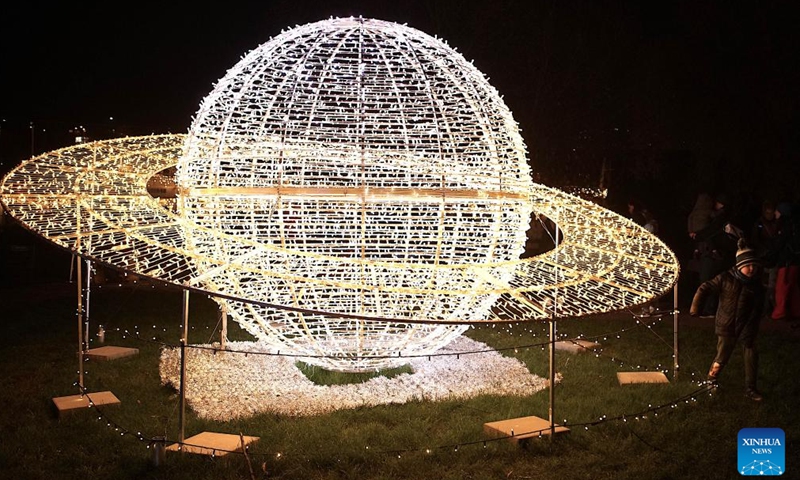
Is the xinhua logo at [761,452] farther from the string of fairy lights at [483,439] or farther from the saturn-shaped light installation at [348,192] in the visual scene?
the saturn-shaped light installation at [348,192]

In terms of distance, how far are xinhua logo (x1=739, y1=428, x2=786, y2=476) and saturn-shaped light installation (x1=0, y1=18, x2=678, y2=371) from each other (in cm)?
130

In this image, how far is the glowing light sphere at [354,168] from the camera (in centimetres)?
603

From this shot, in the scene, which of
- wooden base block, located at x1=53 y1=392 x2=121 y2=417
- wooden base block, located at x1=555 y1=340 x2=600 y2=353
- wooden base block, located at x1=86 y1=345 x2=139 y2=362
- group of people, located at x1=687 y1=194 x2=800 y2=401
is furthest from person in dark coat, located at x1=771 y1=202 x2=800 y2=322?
wooden base block, located at x1=53 y1=392 x2=121 y2=417

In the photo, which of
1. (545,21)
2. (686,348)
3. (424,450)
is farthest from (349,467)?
(545,21)

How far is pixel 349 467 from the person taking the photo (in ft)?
17.3

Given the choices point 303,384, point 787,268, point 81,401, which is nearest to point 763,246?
point 787,268

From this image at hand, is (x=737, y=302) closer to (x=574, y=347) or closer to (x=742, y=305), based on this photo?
(x=742, y=305)

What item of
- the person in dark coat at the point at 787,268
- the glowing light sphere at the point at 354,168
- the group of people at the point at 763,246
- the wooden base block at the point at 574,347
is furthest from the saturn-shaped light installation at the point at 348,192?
the person in dark coat at the point at 787,268

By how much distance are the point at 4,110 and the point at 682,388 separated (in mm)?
16684

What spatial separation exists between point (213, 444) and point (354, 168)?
7.99ft

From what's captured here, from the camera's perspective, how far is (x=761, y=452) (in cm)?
563

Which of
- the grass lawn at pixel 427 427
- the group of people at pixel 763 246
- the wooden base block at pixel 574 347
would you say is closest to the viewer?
the grass lawn at pixel 427 427

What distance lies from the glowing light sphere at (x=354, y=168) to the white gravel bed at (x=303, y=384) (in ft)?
1.26

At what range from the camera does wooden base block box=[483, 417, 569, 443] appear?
5698 millimetres
